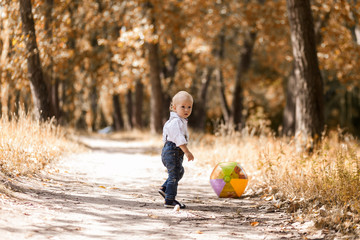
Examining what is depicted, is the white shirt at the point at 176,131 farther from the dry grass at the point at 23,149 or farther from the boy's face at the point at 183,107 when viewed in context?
the dry grass at the point at 23,149

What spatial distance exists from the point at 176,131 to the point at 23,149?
138 inches

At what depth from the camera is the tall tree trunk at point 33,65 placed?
10773 mm

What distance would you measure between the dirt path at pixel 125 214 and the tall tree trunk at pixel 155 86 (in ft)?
34.2

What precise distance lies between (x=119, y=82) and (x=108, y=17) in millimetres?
5644

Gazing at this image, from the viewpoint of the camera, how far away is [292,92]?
17.6 m

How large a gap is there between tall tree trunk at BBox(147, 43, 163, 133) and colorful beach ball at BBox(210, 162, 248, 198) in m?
11.9

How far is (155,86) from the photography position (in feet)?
61.2

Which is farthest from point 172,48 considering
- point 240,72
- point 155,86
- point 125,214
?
point 125,214

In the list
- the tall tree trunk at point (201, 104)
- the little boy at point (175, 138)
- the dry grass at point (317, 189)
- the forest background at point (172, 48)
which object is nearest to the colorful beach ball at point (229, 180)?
the dry grass at point (317, 189)

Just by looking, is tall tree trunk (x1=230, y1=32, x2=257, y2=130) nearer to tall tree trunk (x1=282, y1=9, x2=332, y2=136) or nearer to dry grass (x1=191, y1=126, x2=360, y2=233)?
tall tree trunk (x1=282, y1=9, x2=332, y2=136)

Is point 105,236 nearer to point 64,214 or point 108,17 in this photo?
point 64,214

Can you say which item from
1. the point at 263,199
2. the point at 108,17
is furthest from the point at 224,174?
the point at 108,17

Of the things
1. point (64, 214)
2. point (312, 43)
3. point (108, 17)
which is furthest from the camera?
point (108, 17)

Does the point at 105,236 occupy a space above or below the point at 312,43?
below
